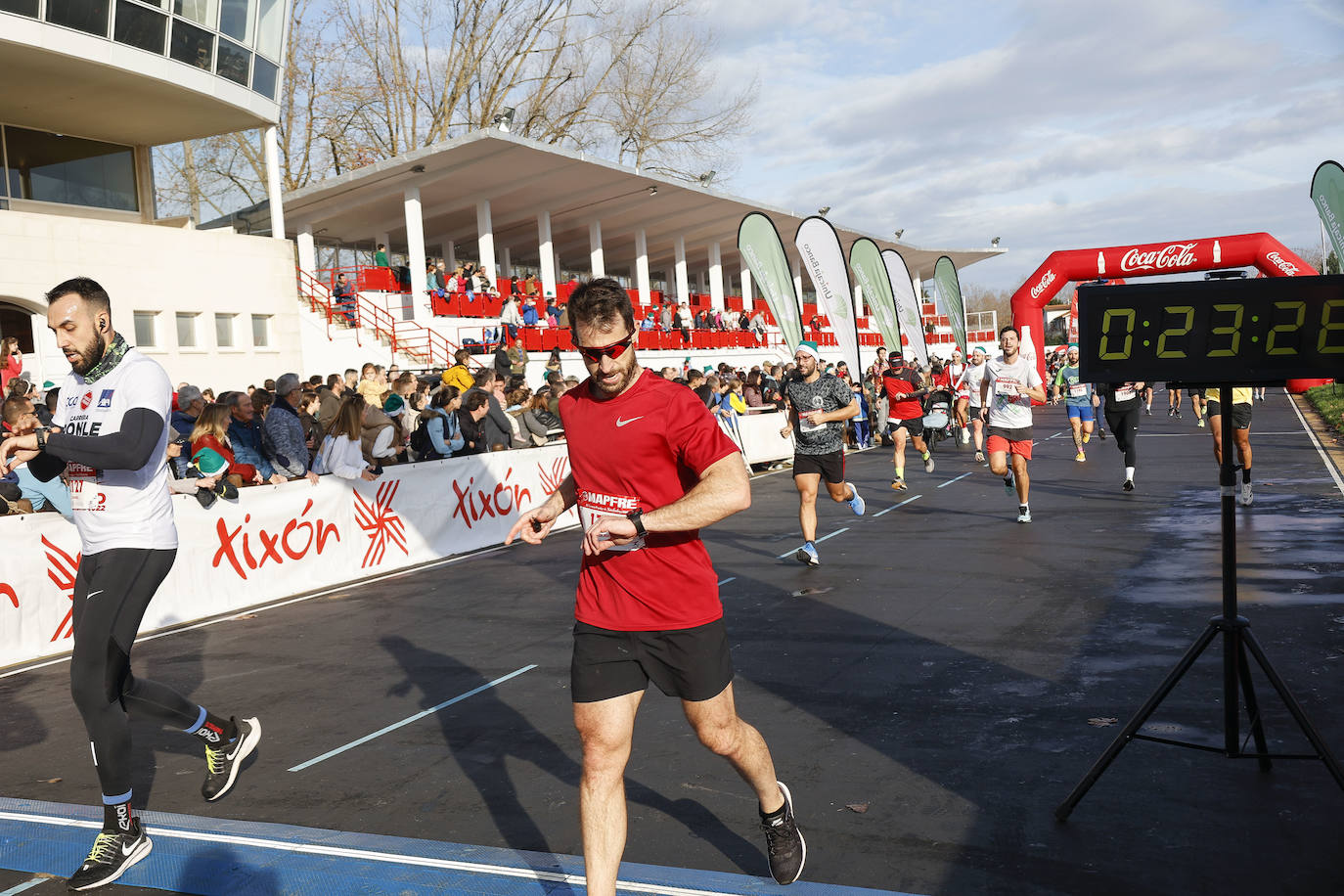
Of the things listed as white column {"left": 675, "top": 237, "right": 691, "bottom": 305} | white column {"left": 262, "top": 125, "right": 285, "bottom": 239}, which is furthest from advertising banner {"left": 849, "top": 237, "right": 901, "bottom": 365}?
white column {"left": 675, "top": 237, "right": 691, "bottom": 305}

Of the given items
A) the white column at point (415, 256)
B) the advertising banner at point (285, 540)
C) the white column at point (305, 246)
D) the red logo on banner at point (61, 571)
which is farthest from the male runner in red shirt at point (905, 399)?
the white column at point (305, 246)

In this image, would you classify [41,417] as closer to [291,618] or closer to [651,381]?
[291,618]

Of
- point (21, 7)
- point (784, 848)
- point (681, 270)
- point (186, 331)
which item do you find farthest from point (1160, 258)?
point (784, 848)

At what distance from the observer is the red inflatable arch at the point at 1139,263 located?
966 inches

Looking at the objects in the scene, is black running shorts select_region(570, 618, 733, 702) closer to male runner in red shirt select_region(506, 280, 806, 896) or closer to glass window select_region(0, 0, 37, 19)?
male runner in red shirt select_region(506, 280, 806, 896)

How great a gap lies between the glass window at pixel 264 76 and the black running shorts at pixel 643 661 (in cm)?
2590

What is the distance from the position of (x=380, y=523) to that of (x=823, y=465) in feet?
15.4

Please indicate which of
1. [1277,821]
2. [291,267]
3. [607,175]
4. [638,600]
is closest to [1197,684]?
[1277,821]

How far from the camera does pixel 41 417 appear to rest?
1016 cm

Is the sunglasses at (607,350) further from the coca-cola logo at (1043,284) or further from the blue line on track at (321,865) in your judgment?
the coca-cola logo at (1043,284)

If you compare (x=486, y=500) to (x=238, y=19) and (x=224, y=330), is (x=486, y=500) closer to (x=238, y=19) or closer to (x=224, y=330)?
(x=224, y=330)

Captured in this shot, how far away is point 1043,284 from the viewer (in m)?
28.5

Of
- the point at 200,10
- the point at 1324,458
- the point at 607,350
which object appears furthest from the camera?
the point at 200,10

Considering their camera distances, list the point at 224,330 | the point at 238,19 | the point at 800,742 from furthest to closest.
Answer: the point at 238,19 → the point at 224,330 → the point at 800,742
